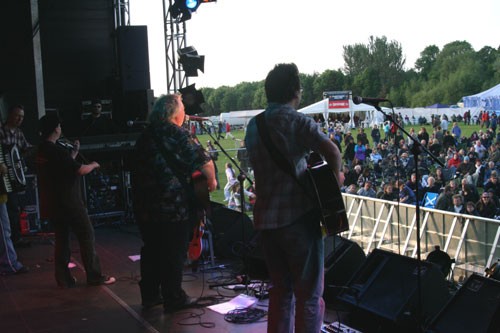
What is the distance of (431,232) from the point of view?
7645mm

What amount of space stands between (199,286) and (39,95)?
15.4ft

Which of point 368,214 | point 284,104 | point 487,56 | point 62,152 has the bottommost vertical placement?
point 368,214

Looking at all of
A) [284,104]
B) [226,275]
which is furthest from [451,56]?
[284,104]

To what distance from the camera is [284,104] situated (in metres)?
2.53

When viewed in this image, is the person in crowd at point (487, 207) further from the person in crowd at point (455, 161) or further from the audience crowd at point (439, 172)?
the person in crowd at point (455, 161)

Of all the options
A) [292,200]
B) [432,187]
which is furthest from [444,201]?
[292,200]

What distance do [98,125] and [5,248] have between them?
3.54m

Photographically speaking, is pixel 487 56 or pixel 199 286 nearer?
pixel 199 286

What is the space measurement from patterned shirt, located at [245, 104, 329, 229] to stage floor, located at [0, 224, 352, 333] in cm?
136

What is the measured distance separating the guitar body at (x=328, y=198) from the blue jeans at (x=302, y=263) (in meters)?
0.05

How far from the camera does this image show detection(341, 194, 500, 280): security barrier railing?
675cm

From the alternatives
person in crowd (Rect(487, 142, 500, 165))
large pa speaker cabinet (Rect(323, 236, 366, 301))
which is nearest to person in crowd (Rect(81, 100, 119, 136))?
large pa speaker cabinet (Rect(323, 236, 366, 301))

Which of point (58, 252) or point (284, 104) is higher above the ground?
point (284, 104)

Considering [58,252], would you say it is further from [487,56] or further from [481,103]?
A: [487,56]
